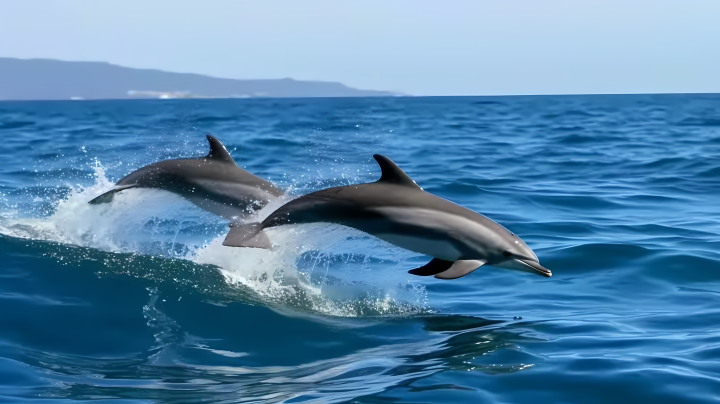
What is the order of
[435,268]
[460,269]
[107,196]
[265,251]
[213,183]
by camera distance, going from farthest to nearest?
[107,196] < [213,183] < [265,251] < [435,268] < [460,269]

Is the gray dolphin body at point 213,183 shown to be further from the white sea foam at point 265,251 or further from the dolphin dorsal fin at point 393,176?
the dolphin dorsal fin at point 393,176

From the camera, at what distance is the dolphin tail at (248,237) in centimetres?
771

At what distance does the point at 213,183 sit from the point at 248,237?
1.64m

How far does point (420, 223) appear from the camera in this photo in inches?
295

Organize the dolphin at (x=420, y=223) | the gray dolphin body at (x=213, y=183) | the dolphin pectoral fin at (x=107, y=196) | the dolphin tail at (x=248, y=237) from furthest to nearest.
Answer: the dolphin pectoral fin at (x=107, y=196)
the gray dolphin body at (x=213, y=183)
the dolphin tail at (x=248, y=237)
the dolphin at (x=420, y=223)

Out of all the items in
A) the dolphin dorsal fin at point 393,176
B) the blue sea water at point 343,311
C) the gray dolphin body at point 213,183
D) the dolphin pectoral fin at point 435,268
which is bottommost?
the blue sea water at point 343,311

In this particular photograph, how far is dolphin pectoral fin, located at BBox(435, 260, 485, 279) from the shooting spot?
7012 mm

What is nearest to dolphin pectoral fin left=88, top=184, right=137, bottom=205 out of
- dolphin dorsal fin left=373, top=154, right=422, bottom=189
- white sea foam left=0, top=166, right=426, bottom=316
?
white sea foam left=0, top=166, right=426, bottom=316

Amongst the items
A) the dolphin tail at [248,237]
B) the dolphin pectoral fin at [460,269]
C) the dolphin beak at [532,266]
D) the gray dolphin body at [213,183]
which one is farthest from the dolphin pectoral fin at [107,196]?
the dolphin beak at [532,266]

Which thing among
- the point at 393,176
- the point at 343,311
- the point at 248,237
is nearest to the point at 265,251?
the point at 248,237

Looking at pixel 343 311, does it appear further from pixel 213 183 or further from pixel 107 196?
pixel 107 196

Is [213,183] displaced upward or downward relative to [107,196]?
upward

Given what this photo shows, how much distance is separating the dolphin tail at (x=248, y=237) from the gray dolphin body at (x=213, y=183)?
38.3 inches

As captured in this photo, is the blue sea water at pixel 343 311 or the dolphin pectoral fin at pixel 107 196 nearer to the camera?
the blue sea water at pixel 343 311
